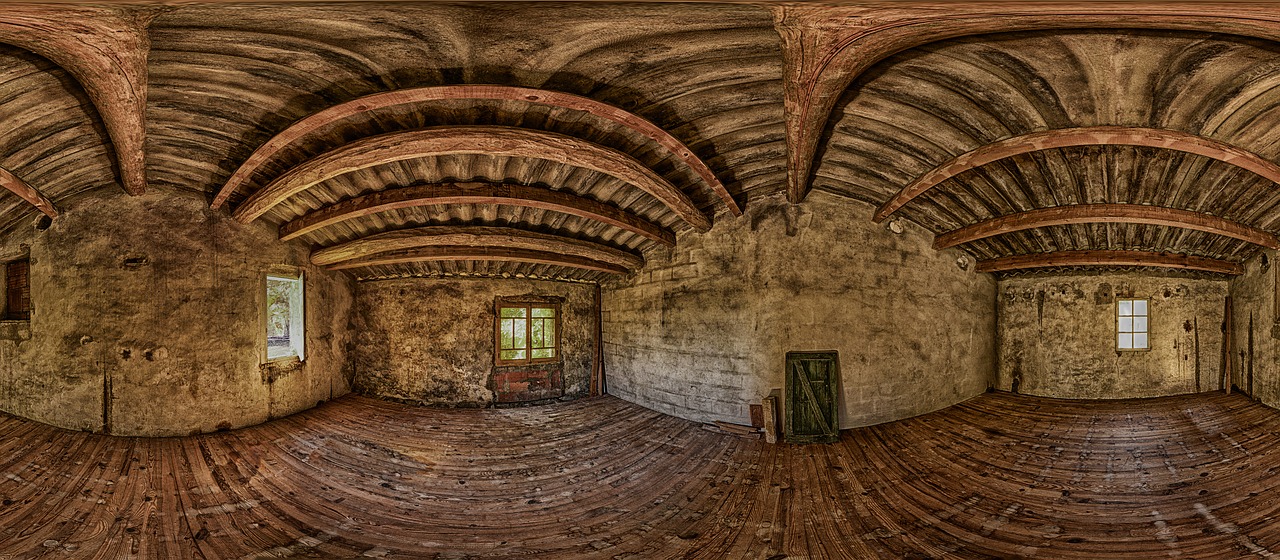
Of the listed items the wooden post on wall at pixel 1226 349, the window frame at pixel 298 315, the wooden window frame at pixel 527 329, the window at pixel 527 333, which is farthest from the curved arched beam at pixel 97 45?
the wooden post on wall at pixel 1226 349

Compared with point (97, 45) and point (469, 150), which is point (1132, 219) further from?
point (97, 45)

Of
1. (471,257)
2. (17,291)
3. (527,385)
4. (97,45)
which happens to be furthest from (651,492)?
(17,291)

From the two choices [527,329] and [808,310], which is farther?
[527,329]

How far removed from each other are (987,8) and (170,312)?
819cm

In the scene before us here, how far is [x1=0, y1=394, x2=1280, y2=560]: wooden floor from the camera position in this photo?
10.6 ft

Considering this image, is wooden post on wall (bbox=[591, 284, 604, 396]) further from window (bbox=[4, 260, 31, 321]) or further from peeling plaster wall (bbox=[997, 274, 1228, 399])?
window (bbox=[4, 260, 31, 321])

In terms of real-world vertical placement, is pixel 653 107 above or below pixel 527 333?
above

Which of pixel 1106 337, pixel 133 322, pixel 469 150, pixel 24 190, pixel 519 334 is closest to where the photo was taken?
pixel 469 150

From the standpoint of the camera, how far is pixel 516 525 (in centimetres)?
360

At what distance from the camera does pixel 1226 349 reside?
8000 millimetres

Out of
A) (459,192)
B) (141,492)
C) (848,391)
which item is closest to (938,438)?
(848,391)

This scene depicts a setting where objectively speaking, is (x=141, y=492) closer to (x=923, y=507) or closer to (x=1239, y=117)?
(x=923, y=507)

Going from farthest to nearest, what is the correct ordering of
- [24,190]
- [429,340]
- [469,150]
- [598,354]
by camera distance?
[598,354]
[429,340]
[24,190]
[469,150]

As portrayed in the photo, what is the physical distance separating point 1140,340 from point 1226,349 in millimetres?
1293
